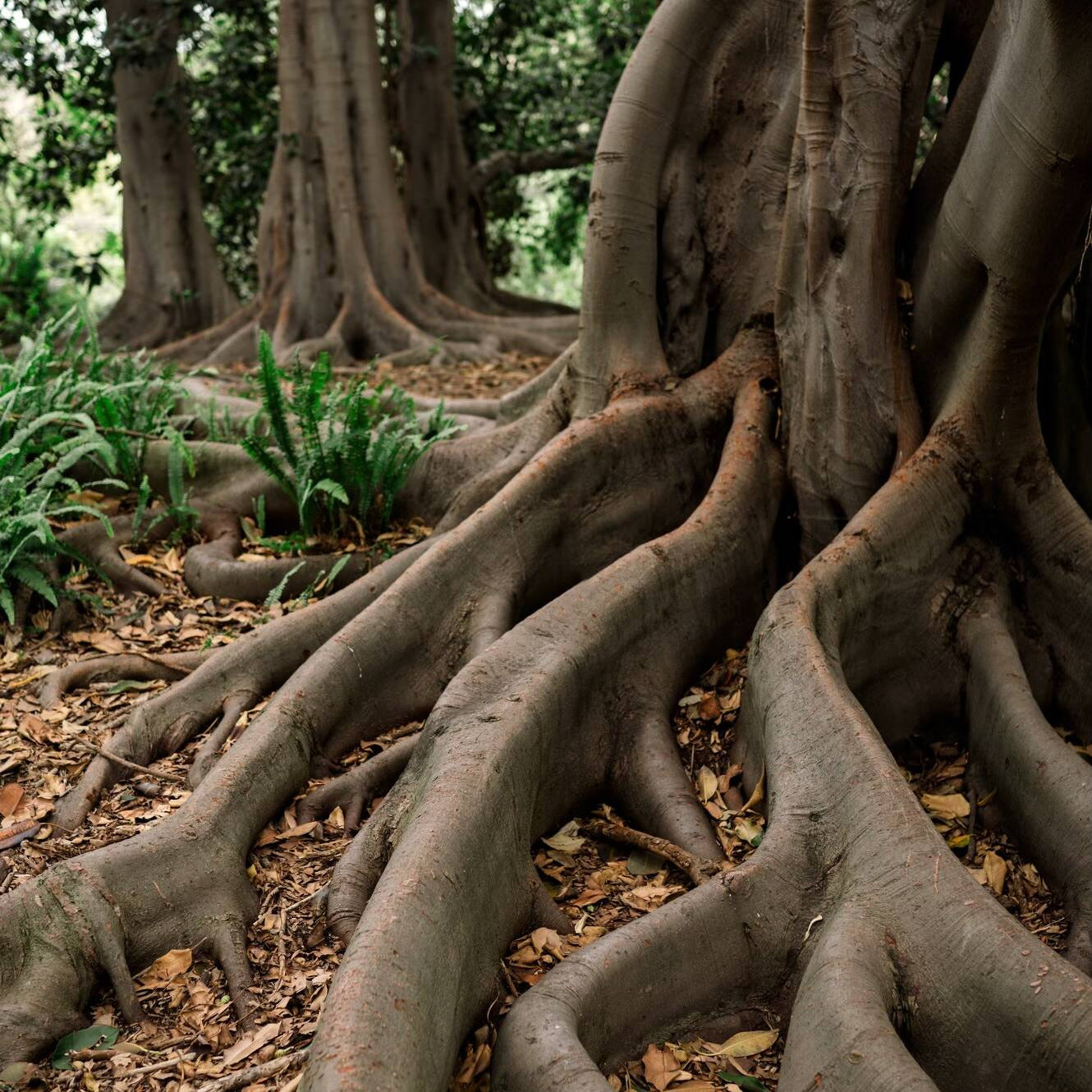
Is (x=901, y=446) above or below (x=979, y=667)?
above

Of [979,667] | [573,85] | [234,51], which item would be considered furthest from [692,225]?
[573,85]

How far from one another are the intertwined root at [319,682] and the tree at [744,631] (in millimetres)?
13

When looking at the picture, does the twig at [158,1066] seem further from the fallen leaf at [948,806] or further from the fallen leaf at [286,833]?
the fallen leaf at [948,806]

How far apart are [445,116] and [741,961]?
11068 mm

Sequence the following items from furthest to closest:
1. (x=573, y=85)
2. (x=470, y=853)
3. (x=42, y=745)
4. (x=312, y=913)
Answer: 1. (x=573, y=85)
2. (x=42, y=745)
3. (x=312, y=913)
4. (x=470, y=853)

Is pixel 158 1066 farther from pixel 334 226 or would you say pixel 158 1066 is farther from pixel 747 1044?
pixel 334 226

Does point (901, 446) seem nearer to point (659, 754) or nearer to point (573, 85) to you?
point (659, 754)

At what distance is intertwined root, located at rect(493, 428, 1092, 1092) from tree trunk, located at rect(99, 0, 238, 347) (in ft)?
29.4

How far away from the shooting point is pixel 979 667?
13.8ft

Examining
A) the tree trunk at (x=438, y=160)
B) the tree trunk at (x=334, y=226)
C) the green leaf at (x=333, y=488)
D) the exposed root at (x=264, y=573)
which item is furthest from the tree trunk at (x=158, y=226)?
the green leaf at (x=333, y=488)

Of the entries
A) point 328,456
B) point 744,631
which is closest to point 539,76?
point 328,456

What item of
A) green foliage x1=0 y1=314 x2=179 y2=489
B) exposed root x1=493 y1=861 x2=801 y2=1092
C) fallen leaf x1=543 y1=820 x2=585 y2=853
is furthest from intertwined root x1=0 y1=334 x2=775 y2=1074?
green foliage x1=0 y1=314 x2=179 y2=489

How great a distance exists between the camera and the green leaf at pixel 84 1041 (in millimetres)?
2906

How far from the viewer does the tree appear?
2842 millimetres
